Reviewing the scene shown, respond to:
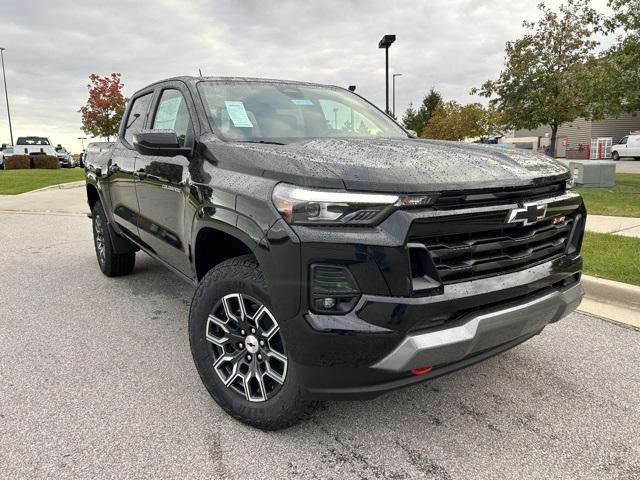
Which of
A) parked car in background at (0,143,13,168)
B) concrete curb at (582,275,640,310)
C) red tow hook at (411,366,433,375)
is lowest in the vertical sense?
concrete curb at (582,275,640,310)

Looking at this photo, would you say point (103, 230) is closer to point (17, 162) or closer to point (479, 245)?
point (479, 245)

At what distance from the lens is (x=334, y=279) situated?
79.7 inches

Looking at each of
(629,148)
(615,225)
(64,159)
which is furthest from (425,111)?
(615,225)

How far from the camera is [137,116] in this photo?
442 centimetres

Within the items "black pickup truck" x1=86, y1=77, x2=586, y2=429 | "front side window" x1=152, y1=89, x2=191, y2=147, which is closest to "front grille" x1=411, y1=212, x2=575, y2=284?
"black pickup truck" x1=86, y1=77, x2=586, y2=429

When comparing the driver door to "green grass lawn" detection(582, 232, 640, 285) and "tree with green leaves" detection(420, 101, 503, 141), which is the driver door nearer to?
"green grass lawn" detection(582, 232, 640, 285)

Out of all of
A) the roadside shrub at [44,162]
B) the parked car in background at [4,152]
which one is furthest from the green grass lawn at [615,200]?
the parked car in background at [4,152]

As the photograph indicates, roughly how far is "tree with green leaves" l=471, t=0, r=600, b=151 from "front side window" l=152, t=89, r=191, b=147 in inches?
799

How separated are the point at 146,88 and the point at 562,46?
21525mm

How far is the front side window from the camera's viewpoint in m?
3.23

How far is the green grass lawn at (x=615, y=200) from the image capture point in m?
8.66

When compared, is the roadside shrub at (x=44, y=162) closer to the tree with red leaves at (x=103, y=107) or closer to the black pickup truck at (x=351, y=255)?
the tree with red leaves at (x=103, y=107)

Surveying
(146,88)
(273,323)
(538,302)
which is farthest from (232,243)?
(146,88)

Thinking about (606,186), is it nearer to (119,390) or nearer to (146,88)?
(146,88)
